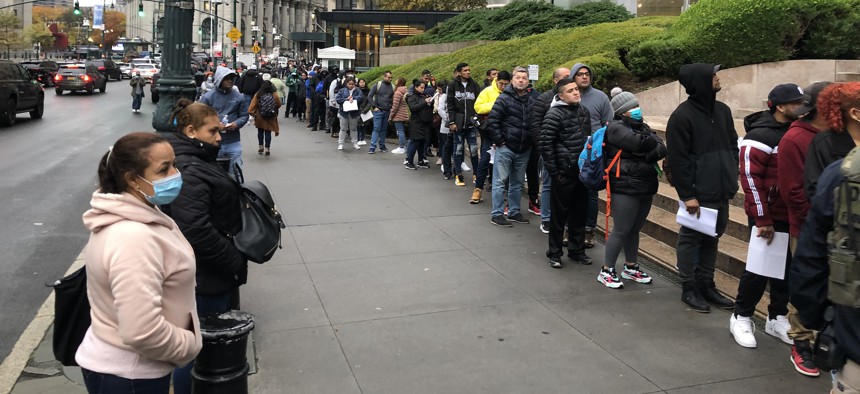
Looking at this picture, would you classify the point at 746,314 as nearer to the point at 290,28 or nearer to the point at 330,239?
the point at 330,239

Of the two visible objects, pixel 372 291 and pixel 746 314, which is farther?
pixel 372 291

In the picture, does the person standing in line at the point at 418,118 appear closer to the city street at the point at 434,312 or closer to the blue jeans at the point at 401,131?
the blue jeans at the point at 401,131

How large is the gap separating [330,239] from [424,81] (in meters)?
6.66

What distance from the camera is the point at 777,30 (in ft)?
37.7

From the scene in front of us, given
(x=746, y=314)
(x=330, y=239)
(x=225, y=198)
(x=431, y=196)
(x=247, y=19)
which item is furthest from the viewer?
(x=247, y=19)

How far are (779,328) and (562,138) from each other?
2.66 m

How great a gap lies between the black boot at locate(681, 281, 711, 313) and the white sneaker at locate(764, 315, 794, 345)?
54cm

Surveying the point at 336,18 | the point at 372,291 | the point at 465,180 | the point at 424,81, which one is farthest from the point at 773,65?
the point at 336,18

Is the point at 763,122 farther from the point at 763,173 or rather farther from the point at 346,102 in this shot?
the point at 346,102

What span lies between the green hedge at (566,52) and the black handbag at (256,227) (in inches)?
423

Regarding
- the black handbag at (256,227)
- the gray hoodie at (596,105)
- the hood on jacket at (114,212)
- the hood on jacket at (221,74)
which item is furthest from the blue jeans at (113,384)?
the hood on jacket at (221,74)

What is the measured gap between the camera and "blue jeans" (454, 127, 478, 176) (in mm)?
11273

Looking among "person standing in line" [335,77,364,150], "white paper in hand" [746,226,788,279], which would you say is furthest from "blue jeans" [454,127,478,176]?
"white paper in hand" [746,226,788,279]

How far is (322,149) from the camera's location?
54.2 ft
